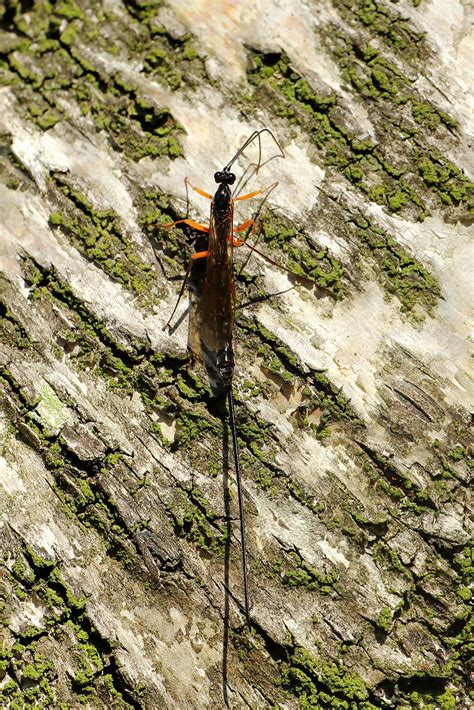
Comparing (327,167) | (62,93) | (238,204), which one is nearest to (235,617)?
(238,204)

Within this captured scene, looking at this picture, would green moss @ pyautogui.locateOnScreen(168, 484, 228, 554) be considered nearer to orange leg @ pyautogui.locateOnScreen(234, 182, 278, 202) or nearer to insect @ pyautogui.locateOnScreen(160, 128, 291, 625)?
insect @ pyautogui.locateOnScreen(160, 128, 291, 625)

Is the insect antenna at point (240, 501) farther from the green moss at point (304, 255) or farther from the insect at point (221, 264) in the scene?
the green moss at point (304, 255)

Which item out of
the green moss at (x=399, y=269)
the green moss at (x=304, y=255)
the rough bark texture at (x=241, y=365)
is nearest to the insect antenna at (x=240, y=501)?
the rough bark texture at (x=241, y=365)

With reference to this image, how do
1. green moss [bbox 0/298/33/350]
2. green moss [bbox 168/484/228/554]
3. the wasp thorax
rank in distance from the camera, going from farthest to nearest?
the wasp thorax → green moss [bbox 0/298/33/350] → green moss [bbox 168/484/228/554]

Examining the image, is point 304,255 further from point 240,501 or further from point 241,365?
point 240,501

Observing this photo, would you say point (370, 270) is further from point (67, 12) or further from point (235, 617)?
point (67, 12)

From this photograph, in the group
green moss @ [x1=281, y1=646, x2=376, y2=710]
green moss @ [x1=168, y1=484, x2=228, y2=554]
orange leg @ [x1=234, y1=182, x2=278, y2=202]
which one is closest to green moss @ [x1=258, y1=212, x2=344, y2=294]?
orange leg @ [x1=234, y1=182, x2=278, y2=202]
